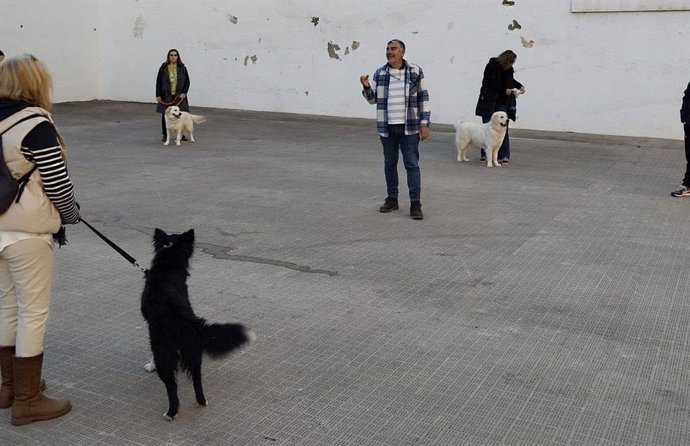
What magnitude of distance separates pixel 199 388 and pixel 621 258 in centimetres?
418

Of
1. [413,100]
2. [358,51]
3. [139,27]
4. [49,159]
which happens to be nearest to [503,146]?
[413,100]

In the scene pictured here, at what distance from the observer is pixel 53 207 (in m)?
3.54

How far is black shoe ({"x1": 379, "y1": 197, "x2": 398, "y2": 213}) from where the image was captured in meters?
8.23

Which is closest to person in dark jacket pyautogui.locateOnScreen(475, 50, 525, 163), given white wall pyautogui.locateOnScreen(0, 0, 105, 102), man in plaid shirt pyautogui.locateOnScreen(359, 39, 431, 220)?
man in plaid shirt pyautogui.locateOnScreen(359, 39, 431, 220)

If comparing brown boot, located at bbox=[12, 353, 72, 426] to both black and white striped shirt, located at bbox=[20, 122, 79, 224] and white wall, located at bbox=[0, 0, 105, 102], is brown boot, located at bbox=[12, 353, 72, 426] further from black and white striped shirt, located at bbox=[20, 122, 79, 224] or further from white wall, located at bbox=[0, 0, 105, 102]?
white wall, located at bbox=[0, 0, 105, 102]

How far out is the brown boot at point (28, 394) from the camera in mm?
3592

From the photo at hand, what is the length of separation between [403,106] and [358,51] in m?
9.60

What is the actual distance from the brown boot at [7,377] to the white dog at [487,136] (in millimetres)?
8325

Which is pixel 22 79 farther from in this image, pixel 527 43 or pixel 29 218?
pixel 527 43

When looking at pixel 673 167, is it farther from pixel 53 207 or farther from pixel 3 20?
pixel 3 20

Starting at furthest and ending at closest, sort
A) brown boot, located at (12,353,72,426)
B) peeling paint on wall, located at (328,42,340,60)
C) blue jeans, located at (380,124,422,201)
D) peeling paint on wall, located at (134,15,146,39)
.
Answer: peeling paint on wall, located at (134,15,146,39) < peeling paint on wall, located at (328,42,340,60) < blue jeans, located at (380,124,422,201) < brown boot, located at (12,353,72,426)

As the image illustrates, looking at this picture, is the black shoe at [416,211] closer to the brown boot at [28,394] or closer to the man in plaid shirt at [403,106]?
the man in plaid shirt at [403,106]

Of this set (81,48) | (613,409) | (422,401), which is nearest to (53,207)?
(422,401)

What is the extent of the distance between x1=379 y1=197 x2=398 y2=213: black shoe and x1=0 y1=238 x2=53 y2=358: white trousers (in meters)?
5.00
